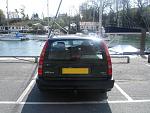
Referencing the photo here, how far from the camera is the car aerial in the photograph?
244 inches

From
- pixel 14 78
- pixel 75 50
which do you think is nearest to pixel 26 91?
pixel 14 78

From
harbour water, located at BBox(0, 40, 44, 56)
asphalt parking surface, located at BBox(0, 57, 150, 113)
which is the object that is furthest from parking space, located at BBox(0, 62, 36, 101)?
harbour water, located at BBox(0, 40, 44, 56)

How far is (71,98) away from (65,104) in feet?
1.46

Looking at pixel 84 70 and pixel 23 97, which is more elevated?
pixel 84 70

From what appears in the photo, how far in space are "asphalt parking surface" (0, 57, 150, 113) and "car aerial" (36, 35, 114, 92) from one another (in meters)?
0.41

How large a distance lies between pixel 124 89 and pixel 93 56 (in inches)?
74.2

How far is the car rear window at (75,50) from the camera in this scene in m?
6.29

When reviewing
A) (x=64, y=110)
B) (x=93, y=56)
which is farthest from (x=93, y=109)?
(x=93, y=56)

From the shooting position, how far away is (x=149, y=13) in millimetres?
59375

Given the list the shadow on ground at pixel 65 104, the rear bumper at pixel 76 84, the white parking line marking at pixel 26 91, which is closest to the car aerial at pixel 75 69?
the rear bumper at pixel 76 84

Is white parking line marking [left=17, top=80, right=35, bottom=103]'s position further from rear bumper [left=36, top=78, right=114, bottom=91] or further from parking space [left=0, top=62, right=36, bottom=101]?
rear bumper [left=36, top=78, right=114, bottom=91]

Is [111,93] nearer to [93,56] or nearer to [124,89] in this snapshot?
[124,89]

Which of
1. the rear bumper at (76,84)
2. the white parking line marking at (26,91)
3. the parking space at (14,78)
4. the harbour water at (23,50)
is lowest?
the harbour water at (23,50)

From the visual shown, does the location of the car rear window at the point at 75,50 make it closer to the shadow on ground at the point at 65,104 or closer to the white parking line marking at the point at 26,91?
the shadow on ground at the point at 65,104
